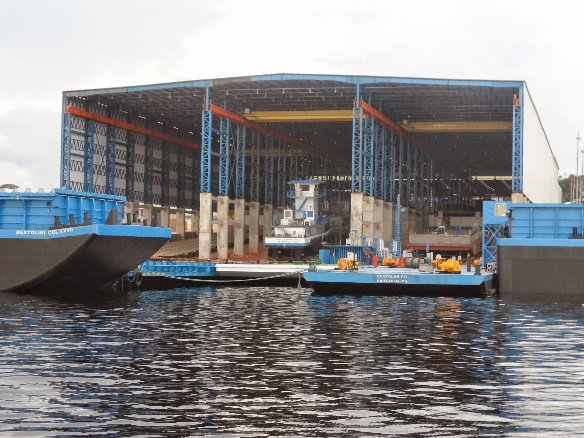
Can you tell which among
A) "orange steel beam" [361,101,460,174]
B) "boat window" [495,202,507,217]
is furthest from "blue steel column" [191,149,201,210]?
"boat window" [495,202,507,217]

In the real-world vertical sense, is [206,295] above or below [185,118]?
below

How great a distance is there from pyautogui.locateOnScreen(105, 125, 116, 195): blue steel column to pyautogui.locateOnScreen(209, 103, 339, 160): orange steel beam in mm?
16171

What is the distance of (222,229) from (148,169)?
20022 millimetres

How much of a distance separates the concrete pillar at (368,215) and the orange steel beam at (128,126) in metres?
33.9

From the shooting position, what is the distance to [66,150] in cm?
10056

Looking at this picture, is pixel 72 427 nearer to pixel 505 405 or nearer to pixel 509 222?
pixel 505 405

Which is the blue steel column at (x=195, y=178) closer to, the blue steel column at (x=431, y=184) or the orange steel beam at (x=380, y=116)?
the orange steel beam at (x=380, y=116)

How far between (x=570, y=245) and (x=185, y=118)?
67874mm

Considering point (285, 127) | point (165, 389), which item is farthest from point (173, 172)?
point (165, 389)

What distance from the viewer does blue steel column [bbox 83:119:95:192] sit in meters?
103

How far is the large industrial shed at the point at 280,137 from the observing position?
9381 centimetres

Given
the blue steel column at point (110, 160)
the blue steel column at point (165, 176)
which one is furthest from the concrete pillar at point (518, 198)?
the blue steel column at point (165, 176)

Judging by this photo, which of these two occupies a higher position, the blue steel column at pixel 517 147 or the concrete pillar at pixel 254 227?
the blue steel column at pixel 517 147

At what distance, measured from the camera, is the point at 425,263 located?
64875 millimetres
